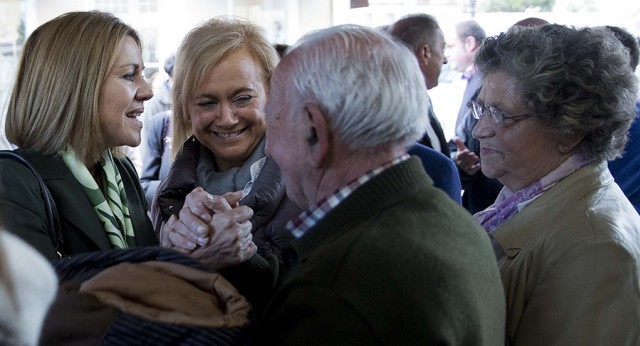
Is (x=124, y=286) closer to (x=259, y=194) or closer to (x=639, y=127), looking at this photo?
(x=259, y=194)

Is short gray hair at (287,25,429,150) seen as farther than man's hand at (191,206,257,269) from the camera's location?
No

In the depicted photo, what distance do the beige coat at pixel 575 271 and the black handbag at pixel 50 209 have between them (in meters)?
1.14

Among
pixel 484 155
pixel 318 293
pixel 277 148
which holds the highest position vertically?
pixel 277 148

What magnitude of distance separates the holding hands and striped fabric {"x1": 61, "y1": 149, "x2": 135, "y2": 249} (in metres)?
0.22

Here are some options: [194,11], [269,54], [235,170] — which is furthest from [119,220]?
[194,11]

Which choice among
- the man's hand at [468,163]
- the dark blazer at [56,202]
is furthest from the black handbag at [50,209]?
the man's hand at [468,163]

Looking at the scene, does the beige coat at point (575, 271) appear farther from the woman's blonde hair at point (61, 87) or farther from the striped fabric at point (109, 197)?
the woman's blonde hair at point (61, 87)

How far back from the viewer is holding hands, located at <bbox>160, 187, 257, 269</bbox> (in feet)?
5.80

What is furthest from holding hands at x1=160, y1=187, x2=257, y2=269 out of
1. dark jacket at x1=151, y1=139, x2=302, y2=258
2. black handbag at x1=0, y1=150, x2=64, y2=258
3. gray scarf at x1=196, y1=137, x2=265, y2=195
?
gray scarf at x1=196, y1=137, x2=265, y2=195

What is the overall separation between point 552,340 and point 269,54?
126cm

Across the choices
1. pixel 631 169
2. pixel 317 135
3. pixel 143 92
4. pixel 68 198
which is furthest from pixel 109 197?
pixel 631 169

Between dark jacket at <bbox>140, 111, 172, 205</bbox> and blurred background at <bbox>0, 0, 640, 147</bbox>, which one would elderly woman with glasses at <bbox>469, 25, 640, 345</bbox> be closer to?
dark jacket at <bbox>140, 111, 172, 205</bbox>

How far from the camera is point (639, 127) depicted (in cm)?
298

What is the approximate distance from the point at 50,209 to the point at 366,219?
0.94 metres
